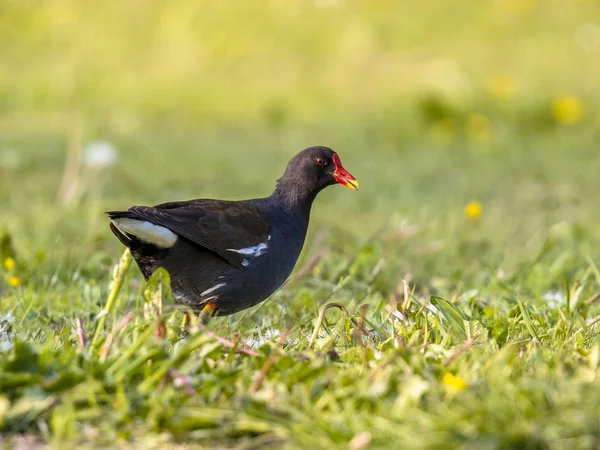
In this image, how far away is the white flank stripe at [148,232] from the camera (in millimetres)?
3402

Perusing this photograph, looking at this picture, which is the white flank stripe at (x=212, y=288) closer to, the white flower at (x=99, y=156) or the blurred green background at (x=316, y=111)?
the blurred green background at (x=316, y=111)

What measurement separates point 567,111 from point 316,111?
88.8 inches

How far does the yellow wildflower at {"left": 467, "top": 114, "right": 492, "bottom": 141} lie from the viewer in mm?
8344

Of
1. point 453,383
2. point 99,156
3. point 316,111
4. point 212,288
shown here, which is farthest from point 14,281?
point 316,111

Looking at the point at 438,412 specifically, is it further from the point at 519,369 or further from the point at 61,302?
the point at 61,302

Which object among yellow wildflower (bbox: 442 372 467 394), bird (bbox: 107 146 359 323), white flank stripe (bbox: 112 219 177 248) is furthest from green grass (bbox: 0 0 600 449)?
white flank stripe (bbox: 112 219 177 248)

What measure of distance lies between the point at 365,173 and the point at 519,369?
4.85m

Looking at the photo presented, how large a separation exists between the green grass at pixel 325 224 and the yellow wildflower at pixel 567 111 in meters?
→ 0.07

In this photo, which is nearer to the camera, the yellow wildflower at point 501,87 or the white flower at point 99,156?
the white flower at point 99,156

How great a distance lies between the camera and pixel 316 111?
8938 millimetres

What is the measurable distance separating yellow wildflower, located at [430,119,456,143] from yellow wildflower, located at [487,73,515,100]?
0.68 m

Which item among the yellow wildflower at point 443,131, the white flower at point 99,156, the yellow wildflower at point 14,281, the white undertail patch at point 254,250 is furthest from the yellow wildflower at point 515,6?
the yellow wildflower at point 14,281

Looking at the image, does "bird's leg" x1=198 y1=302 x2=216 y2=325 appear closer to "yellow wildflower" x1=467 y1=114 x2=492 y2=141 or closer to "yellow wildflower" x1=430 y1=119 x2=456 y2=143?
"yellow wildflower" x1=430 y1=119 x2=456 y2=143

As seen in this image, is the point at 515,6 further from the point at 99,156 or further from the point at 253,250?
the point at 253,250
